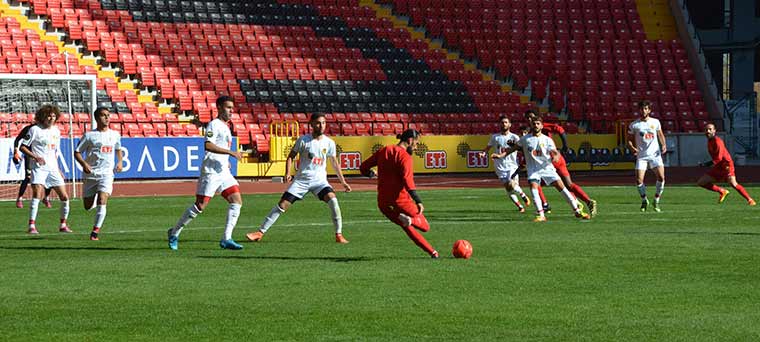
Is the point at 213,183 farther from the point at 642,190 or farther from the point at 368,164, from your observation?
the point at 642,190

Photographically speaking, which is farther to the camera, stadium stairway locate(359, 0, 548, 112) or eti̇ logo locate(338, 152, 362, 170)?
stadium stairway locate(359, 0, 548, 112)

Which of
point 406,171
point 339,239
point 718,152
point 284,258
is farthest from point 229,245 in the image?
point 718,152

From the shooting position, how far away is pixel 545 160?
23.6 m

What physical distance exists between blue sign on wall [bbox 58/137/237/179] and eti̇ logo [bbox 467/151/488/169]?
9751 millimetres

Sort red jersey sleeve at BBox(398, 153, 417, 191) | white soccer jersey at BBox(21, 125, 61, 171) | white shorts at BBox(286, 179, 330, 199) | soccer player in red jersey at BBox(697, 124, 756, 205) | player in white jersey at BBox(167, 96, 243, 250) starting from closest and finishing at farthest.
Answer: red jersey sleeve at BBox(398, 153, 417, 191), player in white jersey at BBox(167, 96, 243, 250), white shorts at BBox(286, 179, 330, 199), white soccer jersey at BBox(21, 125, 61, 171), soccer player in red jersey at BBox(697, 124, 756, 205)

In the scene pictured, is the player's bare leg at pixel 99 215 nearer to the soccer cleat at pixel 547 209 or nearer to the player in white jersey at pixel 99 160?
the player in white jersey at pixel 99 160

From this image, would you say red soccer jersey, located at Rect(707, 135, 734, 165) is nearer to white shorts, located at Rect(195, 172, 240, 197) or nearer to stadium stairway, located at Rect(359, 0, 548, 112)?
white shorts, located at Rect(195, 172, 240, 197)

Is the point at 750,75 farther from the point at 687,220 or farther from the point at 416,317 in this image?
the point at 416,317

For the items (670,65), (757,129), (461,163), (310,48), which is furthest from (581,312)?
(757,129)

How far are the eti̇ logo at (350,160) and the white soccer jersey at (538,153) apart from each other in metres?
20.8

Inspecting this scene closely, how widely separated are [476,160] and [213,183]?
30.5m

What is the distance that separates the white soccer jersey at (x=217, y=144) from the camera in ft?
55.3

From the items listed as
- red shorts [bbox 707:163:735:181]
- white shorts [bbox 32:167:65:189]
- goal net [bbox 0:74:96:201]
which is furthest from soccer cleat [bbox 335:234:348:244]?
goal net [bbox 0:74:96:201]

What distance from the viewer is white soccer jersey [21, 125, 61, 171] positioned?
21.5 metres
